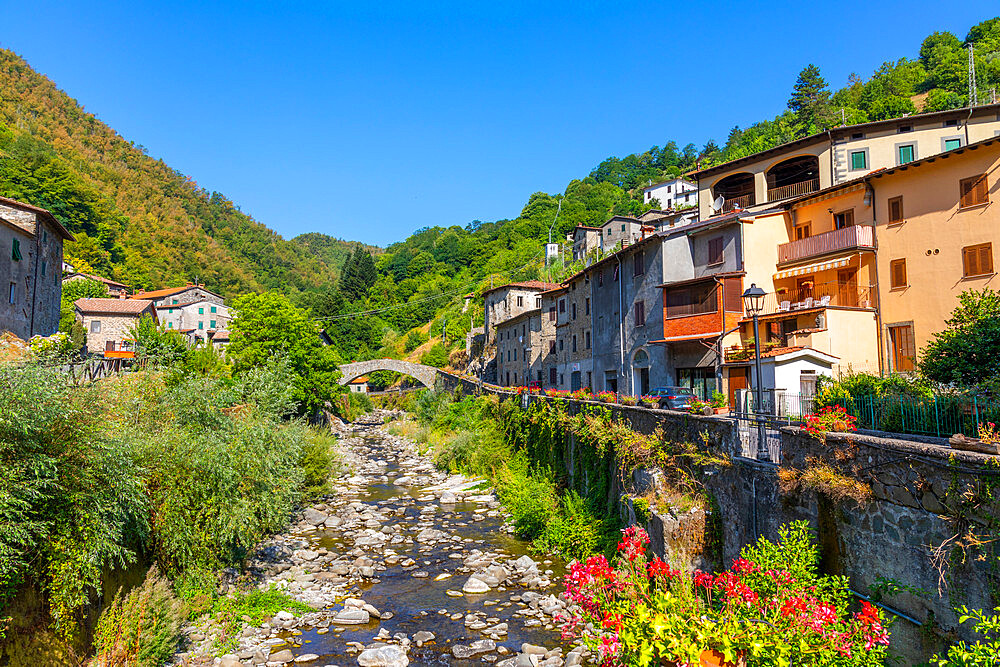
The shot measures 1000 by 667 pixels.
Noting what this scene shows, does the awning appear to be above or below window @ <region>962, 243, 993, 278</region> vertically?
above

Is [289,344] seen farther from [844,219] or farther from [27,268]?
[844,219]

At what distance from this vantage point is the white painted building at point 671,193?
89.6 meters

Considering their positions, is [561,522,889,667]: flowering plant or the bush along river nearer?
[561,522,889,667]: flowering plant

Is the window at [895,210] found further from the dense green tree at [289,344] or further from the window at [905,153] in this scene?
the dense green tree at [289,344]

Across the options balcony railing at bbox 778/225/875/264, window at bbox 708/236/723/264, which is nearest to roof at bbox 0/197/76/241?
window at bbox 708/236/723/264

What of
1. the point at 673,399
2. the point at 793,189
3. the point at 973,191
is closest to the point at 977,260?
the point at 973,191

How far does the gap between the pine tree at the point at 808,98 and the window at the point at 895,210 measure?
6763cm

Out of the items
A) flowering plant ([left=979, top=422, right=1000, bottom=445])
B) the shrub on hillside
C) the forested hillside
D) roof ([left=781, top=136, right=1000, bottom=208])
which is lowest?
the shrub on hillside

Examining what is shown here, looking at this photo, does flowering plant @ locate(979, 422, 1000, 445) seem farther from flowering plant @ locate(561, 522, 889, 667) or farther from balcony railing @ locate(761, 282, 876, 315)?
balcony railing @ locate(761, 282, 876, 315)

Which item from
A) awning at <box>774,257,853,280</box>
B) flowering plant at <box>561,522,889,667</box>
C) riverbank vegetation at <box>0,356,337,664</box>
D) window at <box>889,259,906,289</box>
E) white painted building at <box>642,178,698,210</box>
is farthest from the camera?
white painted building at <box>642,178,698,210</box>

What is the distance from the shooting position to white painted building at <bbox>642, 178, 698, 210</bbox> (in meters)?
89.6

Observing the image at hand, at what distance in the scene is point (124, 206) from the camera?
102m

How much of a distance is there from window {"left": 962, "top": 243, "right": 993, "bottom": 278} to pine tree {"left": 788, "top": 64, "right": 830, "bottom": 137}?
70256mm

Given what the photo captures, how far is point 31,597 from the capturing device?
8.40 metres
